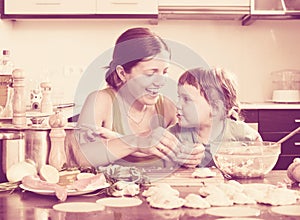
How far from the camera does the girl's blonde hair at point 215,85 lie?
2402 millimetres

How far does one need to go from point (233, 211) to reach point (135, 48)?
1080 millimetres

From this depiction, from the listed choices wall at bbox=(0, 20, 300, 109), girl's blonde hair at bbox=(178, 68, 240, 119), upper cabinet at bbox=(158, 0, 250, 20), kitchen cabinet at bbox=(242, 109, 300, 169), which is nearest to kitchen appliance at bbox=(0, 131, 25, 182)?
girl's blonde hair at bbox=(178, 68, 240, 119)

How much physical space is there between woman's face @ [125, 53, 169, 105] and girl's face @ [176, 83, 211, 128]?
0.11 metres

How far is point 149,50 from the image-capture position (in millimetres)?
2289

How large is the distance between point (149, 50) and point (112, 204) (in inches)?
39.5

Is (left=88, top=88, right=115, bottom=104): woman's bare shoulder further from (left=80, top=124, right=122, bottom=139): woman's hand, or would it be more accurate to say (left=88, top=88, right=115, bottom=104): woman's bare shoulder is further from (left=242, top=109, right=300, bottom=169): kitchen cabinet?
(left=242, top=109, right=300, bottom=169): kitchen cabinet

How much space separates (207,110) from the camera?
7.83ft

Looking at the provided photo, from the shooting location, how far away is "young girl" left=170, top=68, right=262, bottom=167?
232 centimetres

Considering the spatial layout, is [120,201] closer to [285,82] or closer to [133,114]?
[133,114]

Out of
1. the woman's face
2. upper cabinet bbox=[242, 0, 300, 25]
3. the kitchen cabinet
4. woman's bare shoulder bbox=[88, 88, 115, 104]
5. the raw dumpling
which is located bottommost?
the kitchen cabinet

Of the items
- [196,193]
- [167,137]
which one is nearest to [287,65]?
[167,137]

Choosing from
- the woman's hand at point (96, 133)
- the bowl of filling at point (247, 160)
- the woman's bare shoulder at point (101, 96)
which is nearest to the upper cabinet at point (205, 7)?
the woman's bare shoulder at point (101, 96)

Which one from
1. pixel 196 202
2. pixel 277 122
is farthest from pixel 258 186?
pixel 277 122

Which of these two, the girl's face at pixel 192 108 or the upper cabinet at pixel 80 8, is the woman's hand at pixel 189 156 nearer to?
the girl's face at pixel 192 108
